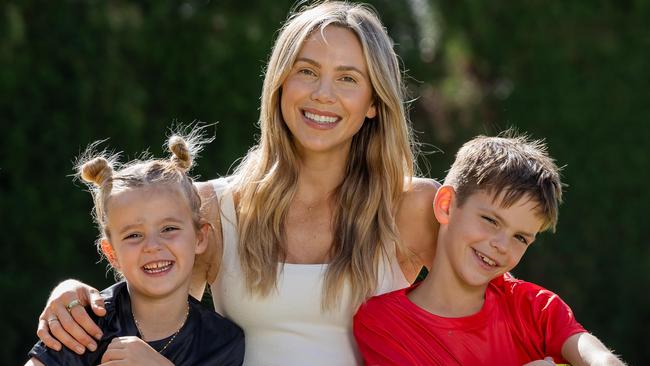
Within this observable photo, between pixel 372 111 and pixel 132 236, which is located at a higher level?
pixel 372 111

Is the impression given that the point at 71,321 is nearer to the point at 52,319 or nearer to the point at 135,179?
the point at 52,319

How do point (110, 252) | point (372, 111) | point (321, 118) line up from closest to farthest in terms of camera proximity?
1. point (110, 252)
2. point (321, 118)
3. point (372, 111)

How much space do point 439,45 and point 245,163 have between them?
3480 millimetres

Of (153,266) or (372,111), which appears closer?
(153,266)

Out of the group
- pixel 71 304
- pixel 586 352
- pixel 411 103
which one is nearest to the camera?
pixel 586 352

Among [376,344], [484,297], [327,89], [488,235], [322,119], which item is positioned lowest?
[376,344]

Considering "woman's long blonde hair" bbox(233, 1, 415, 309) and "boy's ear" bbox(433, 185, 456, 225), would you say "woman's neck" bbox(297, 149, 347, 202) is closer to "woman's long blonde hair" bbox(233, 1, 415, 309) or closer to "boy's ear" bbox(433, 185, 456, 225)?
"woman's long blonde hair" bbox(233, 1, 415, 309)

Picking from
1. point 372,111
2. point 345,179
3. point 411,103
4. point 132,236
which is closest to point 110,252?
point 132,236

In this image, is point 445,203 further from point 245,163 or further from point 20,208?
A: point 20,208

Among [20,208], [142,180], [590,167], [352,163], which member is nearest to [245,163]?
[352,163]

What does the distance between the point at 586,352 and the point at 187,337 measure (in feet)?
4.03

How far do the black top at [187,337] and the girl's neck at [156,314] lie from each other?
20mm

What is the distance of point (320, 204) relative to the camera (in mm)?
3576

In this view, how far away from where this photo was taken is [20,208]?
18.5 ft
